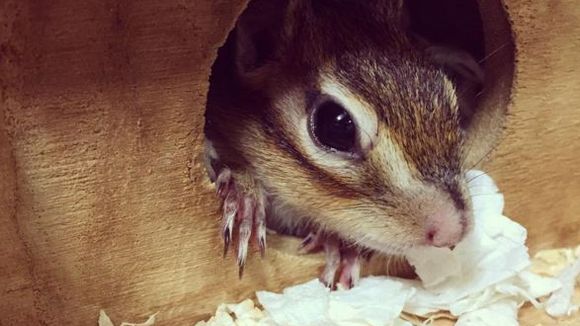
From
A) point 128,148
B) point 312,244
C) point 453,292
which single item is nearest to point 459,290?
point 453,292

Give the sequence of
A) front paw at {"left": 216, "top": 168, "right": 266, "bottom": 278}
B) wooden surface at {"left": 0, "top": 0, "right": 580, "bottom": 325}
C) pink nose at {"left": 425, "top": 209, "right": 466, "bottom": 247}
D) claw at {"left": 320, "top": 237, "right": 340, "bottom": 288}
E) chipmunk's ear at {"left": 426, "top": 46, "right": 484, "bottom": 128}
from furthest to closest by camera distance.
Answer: chipmunk's ear at {"left": 426, "top": 46, "right": 484, "bottom": 128} → claw at {"left": 320, "top": 237, "right": 340, "bottom": 288} → front paw at {"left": 216, "top": 168, "right": 266, "bottom": 278} → pink nose at {"left": 425, "top": 209, "right": 466, "bottom": 247} → wooden surface at {"left": 0, "top": 0, "right": 580, "bottom": 325}

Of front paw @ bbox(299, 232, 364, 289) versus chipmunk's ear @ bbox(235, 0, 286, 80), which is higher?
chipmunk's ear @ bbox(235, 0, 286, 80)

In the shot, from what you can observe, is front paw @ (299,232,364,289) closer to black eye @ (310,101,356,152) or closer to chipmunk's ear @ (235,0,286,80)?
black eye @ (310,101,356,152)

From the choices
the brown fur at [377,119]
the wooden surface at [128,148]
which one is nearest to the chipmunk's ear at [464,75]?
the wooden surface at [128,148]

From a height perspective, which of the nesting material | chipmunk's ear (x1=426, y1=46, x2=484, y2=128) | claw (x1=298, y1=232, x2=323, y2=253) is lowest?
the nesting material

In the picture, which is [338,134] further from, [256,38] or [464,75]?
[464,75]

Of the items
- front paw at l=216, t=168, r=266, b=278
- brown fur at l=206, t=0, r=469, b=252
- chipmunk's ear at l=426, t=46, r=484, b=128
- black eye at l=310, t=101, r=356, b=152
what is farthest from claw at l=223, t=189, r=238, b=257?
chipmunk's ear at l=426, t=46, r=484, b=128

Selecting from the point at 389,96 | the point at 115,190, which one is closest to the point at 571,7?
the point at 389,96
